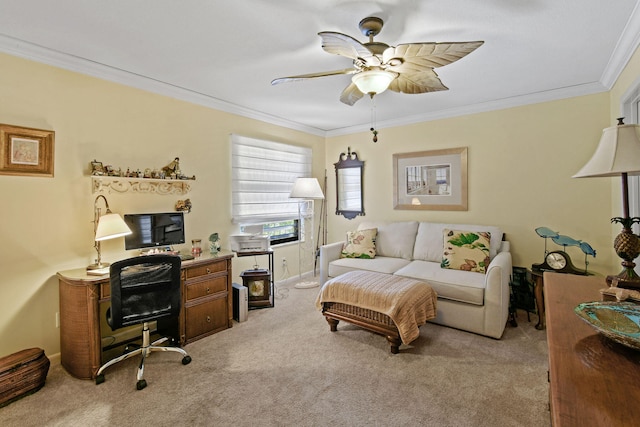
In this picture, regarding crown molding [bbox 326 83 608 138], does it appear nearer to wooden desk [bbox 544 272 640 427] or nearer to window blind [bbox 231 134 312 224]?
window blind [bbox 231 134 312 224]

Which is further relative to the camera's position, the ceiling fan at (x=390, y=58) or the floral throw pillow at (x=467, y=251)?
the floral throw pillow at (x=467, y=251)

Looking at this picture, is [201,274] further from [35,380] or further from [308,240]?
[308,240]

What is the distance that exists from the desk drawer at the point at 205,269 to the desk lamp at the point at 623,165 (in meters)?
2.89

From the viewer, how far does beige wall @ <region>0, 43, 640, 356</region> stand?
7.61ft

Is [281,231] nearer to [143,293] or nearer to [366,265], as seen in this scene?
[366,265]

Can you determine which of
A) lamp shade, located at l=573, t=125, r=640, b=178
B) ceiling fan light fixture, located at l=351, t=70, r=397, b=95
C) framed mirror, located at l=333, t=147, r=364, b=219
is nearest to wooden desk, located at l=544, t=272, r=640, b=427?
lamp shade, located at l=573, t=125, r=640, b=178

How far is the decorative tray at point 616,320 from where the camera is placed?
88 cm

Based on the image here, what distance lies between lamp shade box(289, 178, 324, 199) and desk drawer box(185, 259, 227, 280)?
1.43m

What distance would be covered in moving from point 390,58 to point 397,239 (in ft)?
8.64

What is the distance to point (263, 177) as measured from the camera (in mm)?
4199

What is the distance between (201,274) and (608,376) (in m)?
2.86

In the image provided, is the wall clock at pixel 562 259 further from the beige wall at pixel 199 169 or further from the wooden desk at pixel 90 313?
the wooden desk at pixel 90 313

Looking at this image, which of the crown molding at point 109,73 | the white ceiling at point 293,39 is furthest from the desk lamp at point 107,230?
the white ceiling at point 293,39

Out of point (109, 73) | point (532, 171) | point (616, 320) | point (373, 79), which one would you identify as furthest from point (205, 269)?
point (532, 171)
